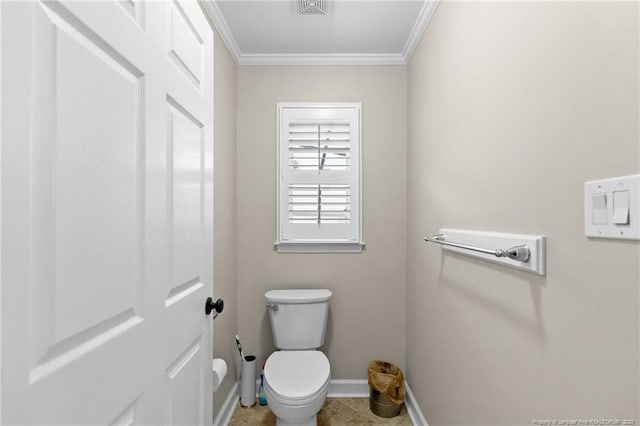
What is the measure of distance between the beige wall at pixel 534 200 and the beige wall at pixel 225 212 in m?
1.16

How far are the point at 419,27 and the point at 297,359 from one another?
2.01 m

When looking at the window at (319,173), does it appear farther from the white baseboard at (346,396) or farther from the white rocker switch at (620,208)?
the white rocker switch at (620,208)

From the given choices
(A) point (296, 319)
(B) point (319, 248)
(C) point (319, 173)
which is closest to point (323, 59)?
(C) point (319, 173)

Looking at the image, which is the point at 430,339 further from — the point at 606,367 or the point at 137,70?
the point at 137,70

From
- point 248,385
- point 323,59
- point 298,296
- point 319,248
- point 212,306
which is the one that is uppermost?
point 323,59

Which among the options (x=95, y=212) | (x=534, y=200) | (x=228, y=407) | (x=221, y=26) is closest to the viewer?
(x=95, y=212)

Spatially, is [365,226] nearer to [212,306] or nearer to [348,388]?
[348,388]

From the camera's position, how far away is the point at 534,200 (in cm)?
88

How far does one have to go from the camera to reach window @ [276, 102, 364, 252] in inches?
86.4

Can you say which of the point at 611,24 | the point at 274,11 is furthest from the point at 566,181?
the point at 274,11

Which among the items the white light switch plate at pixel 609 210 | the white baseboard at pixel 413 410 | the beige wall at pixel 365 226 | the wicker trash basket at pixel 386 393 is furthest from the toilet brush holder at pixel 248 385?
the white light switch plate at pixel 609 210

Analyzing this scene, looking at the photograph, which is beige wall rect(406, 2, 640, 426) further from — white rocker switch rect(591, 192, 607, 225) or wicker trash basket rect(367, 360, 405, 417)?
wicker trash basket rect(367, 360, 405, 417)

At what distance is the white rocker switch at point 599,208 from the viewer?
649 mm

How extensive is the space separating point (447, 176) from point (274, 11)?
4.16 feet
